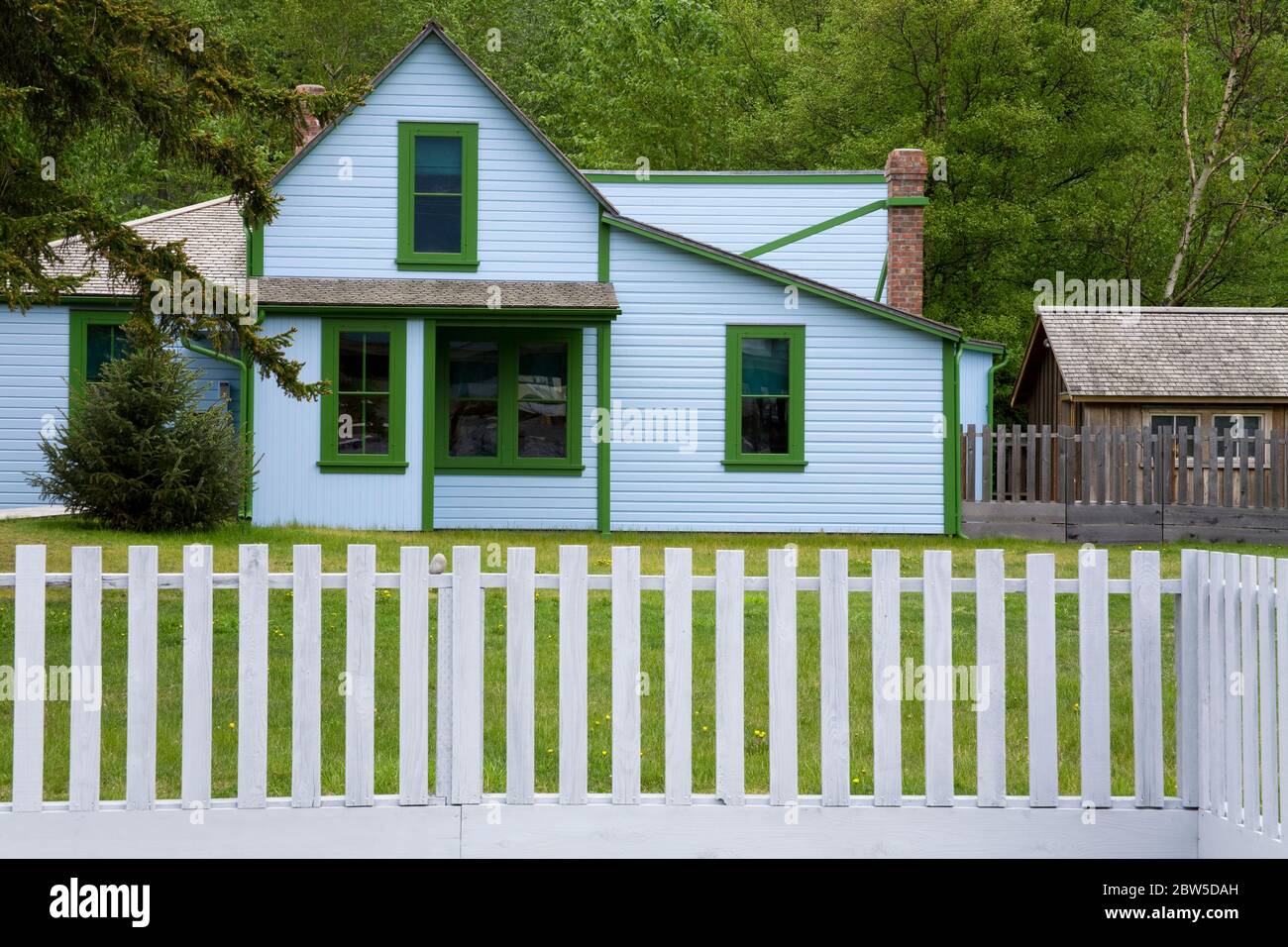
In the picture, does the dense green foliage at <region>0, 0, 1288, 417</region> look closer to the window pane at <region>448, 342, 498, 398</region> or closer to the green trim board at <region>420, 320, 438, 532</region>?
the window pane at <region>448, 342, 498, 398</region>

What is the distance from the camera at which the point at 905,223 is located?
2381 cm

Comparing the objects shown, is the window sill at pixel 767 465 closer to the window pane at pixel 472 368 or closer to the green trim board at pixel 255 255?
the window pane at pixel 472 368

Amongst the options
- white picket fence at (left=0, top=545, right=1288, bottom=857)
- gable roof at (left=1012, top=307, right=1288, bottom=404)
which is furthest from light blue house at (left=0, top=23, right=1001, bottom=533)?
white picket fence at (left=0, top=545, right=1288, bottom=857)

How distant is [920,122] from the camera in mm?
34312

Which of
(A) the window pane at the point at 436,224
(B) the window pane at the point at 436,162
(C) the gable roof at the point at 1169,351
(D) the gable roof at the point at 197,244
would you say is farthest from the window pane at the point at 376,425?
(C) the gable roof at the point at 1169,351

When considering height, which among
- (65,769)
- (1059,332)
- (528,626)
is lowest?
(65,769)

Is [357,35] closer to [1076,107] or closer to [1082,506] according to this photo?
[1076,107]

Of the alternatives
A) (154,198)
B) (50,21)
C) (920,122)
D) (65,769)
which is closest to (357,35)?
(154,198)

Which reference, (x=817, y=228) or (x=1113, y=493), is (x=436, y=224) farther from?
(x=1113, y=493)

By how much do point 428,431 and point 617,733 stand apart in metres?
13.8

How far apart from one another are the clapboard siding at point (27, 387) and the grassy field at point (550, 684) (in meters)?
5.64

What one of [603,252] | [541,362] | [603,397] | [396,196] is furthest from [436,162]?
[603,397]

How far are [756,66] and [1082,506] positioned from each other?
23831mm

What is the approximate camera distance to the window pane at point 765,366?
20.6m
